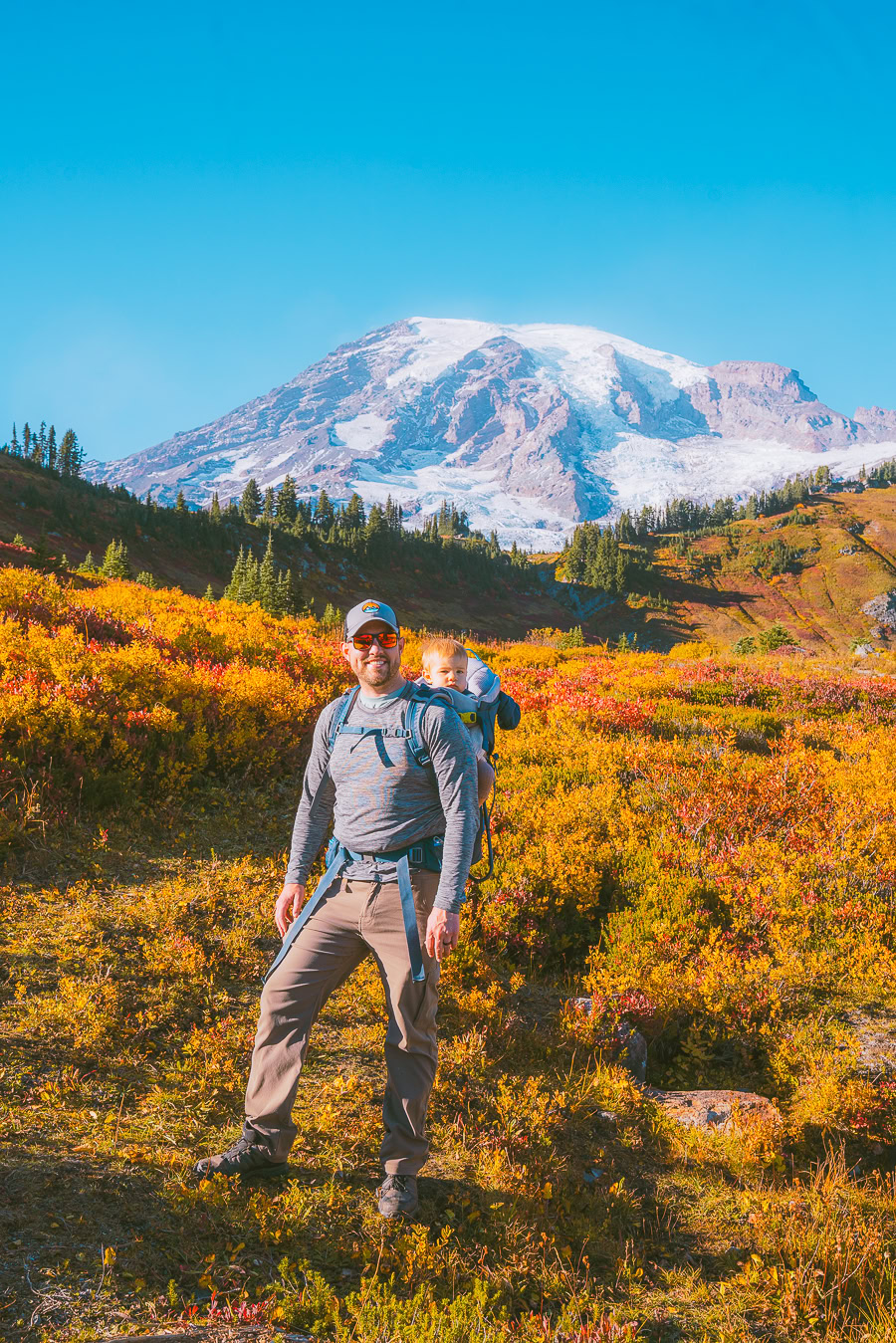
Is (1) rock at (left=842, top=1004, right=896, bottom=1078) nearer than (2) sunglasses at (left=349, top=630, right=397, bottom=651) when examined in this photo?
No

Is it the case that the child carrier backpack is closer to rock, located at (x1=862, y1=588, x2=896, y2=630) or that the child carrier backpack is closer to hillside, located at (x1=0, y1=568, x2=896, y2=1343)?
A: hillside, located at (x1=0, y1=568, x2=896, y2=1343)

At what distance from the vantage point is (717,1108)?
475 cm

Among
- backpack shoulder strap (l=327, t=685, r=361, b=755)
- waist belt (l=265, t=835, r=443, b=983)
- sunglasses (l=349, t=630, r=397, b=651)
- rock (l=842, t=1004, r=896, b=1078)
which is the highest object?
sunglasses (l=349, t=630, r=397, b=651)

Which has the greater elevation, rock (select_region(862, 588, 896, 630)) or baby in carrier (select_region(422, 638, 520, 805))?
rock (select_region(862, 588, 896, 630))

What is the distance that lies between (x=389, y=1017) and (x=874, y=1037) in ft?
14.5

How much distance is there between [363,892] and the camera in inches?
145

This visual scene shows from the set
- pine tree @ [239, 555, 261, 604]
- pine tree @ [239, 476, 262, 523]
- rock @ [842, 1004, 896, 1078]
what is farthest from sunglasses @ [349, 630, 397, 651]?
pine tree @ [239, 476, 262, 523]

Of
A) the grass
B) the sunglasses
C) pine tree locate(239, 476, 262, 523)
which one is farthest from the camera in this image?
pine tree locate(239, 476, 262, 523)

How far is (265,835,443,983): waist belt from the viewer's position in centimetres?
350

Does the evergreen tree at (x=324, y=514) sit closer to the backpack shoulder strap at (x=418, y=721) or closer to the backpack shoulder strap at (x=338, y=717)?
the backpack shoulder strap at (x=338, y=717)

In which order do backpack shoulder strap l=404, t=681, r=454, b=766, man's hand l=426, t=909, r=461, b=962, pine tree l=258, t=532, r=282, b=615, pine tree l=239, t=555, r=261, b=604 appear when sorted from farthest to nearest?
pine tree l=239, t=555, r=261, b=604, pine tree l=258, t=532, r=282, b=615, backpack shoulder strap l=404, t=681, r=454, b=766, man's hand l=426, t=909, r=461, b=962

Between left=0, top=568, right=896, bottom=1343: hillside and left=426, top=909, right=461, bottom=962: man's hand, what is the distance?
4.33ft

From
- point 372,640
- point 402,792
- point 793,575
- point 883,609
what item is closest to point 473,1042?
point 402,792

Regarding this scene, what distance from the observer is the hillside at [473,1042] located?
10.4 feet
